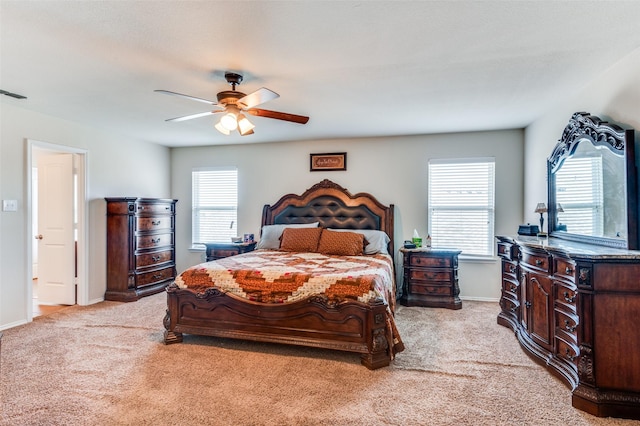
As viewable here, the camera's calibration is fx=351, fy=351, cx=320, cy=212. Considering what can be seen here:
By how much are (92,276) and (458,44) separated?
501 cm

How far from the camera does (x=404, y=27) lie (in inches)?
83.8

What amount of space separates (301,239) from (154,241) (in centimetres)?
225

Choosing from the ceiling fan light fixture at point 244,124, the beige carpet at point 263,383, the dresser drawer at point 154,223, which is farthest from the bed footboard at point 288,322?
the dresser drawer at point 154,223

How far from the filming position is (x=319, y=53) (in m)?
2.48

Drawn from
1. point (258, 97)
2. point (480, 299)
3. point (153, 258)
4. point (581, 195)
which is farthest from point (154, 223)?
point (581, 195)

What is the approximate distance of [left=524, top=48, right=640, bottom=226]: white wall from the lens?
8.23ft

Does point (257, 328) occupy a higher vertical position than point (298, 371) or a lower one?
higher

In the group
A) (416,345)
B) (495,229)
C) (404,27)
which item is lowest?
(416,345)

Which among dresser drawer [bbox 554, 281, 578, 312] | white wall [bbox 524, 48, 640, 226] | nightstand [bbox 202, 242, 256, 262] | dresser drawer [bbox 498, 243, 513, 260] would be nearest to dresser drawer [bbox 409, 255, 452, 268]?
dresser drawer [bbox 498, 243, 513, 260]

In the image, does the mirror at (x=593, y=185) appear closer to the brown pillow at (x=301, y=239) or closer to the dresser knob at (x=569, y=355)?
the dresser knob at (x=569, y=355)

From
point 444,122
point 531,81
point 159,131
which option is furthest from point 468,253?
point 159,131

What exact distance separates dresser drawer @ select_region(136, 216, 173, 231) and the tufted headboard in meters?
1.49

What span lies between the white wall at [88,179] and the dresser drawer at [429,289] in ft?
13.9

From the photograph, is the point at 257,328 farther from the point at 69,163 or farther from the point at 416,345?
the point at 69,163
